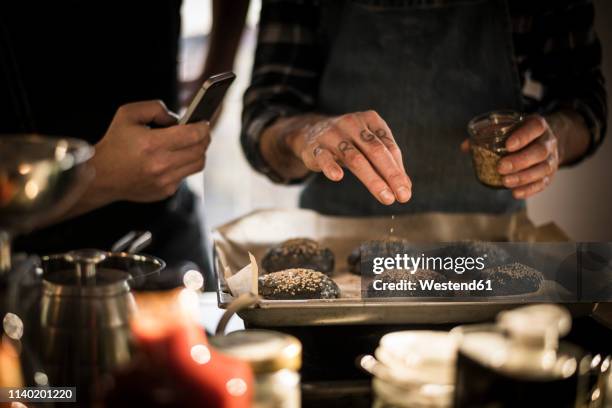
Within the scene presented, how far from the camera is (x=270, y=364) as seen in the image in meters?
0.67

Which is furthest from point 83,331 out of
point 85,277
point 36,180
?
point 36,180

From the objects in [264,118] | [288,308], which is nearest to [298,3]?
[264,118]

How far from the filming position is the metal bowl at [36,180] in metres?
0.65

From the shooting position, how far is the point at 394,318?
3.72 feet

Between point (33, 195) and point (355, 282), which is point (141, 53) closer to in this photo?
point (355, 282)

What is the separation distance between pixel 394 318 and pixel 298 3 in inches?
39.9

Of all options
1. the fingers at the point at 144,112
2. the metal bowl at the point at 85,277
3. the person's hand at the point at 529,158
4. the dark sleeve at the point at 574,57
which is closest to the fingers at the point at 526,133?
the person's hand at the point at 529,158

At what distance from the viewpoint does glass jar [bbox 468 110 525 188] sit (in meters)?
1.42

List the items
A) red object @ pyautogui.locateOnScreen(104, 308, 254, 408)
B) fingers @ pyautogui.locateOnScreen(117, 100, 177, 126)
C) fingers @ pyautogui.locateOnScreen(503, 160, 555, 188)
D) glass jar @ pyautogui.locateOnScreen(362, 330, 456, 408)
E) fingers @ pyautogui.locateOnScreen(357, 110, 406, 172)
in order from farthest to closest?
fingers @ pyautogui.locateOnScreen(503, 160, 555, 188) → fingers @ pyautogui.locateOnScreen(117, 100, 177, 126) → fingers @ pyautogui.locateOnScreen(357, 110, 406, 172) → glass jar @ pyautogui.locateOnScreen(362, 330, 456, 408) → red object @ pyautogui.locateOnScreen(104, 308, 254, 408)

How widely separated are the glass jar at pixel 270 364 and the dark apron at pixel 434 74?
1.11 metres

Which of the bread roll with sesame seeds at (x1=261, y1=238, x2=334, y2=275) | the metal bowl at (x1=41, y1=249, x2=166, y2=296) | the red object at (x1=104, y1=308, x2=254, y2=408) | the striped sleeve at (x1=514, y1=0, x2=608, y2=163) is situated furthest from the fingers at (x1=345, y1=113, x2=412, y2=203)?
the striped sleeve at (x1=514, y1=0, x2=608, y2=163)

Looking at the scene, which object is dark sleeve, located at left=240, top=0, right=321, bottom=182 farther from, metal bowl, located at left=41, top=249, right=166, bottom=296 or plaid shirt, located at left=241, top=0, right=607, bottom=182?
metal bowl, located at left=41, top=249, right=166, bottom=296

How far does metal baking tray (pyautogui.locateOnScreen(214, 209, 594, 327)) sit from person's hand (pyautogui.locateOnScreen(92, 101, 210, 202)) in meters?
0.21

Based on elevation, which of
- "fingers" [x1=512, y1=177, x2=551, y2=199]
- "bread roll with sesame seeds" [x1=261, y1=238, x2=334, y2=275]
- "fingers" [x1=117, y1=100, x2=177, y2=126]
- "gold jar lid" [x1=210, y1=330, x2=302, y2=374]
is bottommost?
"bread roll with sesame seeds" [x1=261, y1=238, x2=334, y2=275]
